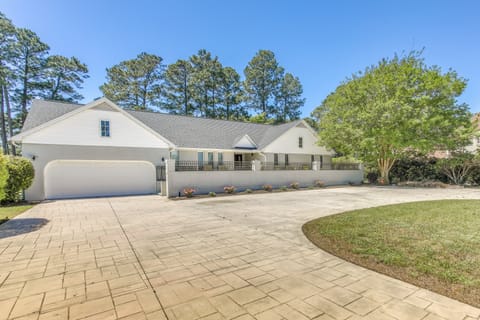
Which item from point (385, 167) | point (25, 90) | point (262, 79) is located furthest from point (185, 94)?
point (385, 167)

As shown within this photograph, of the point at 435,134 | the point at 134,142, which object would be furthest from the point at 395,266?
the point at 435,134

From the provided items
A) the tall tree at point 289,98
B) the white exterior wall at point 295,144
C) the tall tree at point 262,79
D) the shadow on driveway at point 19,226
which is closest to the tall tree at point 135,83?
the tall tree at point 262,79

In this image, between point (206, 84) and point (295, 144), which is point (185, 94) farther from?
point (295, 144)

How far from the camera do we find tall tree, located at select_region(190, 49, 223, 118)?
113 ft

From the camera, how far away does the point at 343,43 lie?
52.5 feet

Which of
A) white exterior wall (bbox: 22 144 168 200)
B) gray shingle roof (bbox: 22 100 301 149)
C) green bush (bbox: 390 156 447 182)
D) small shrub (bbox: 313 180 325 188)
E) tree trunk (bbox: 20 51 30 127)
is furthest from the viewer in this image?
tree trunk (bbox: 20 51 30 127)

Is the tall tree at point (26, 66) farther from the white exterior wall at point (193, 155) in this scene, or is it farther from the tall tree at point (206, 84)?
the white exterior wall at point (193, 155)

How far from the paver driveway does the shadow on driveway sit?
0.18m

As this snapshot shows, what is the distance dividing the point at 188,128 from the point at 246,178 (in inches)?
285

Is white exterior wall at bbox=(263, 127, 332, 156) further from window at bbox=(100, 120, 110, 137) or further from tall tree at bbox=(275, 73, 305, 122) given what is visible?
tall tree at bbox=(275, 73, 305, 122)

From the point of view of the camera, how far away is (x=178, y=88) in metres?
34.2

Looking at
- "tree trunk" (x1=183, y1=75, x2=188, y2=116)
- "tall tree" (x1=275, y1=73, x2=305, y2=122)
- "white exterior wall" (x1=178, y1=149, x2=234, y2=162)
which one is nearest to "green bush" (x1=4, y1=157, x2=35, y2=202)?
"white exterior wall" (x1=178, y1=149, x2=234, y2=162)

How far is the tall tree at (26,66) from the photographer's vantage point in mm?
25391

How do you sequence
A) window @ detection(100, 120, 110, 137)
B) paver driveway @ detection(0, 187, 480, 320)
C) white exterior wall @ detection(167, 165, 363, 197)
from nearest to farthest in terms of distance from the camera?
paver driveway @ detection(0, 187, 480, 320)
white exterior wall @ detection(167, 165, 363, 197)
window @ detection(100, 120, 110, 137)
